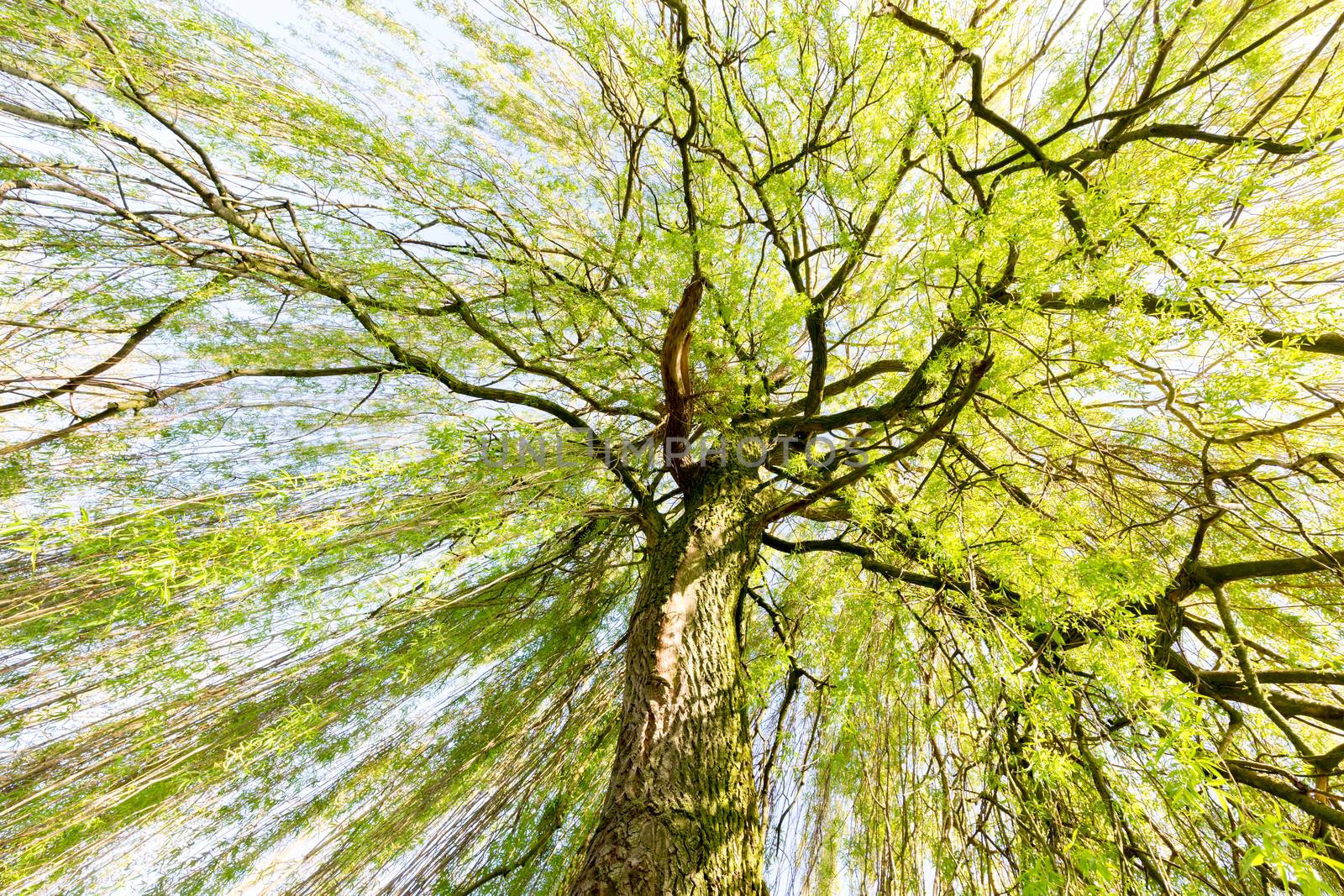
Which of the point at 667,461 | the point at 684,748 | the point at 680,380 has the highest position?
the point at 680,380

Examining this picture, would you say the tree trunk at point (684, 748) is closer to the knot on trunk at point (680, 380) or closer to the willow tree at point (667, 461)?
the willow tree at point (667, 461)

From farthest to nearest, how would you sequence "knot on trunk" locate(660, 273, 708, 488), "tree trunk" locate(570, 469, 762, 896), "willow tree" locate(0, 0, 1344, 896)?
"knot on trunk" locate(660, 273, 708, 488) < "willow tree" locate(0, 0, 1344, 896) < "tree trunk" locate(570, 469, 762, 896)

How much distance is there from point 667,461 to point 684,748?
127 cm

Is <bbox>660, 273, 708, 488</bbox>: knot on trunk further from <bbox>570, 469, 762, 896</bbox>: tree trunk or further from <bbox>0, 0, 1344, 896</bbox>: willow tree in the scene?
<bbox>570, 469, 762, 896</bbox>: tree trunk

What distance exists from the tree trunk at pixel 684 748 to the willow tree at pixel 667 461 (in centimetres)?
1

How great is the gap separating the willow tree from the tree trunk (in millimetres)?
A: 12

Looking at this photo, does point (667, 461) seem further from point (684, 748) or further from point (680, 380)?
point (684, 748)

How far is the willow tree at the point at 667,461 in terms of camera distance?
1.12 meters

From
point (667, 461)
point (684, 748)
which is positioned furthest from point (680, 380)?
point (684, 748)

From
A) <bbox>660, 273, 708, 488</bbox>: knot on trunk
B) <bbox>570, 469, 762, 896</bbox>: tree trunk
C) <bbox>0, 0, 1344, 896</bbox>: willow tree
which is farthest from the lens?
<bbox>660, 273, 708, 488</bbox>: knot on trunk

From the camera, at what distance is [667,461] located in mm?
2250

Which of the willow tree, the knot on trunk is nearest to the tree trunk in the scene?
the willow tree

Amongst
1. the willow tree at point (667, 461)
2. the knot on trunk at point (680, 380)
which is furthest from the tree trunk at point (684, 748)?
the knot on trunk at point (680, 380)

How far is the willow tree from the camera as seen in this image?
112 centimetres
